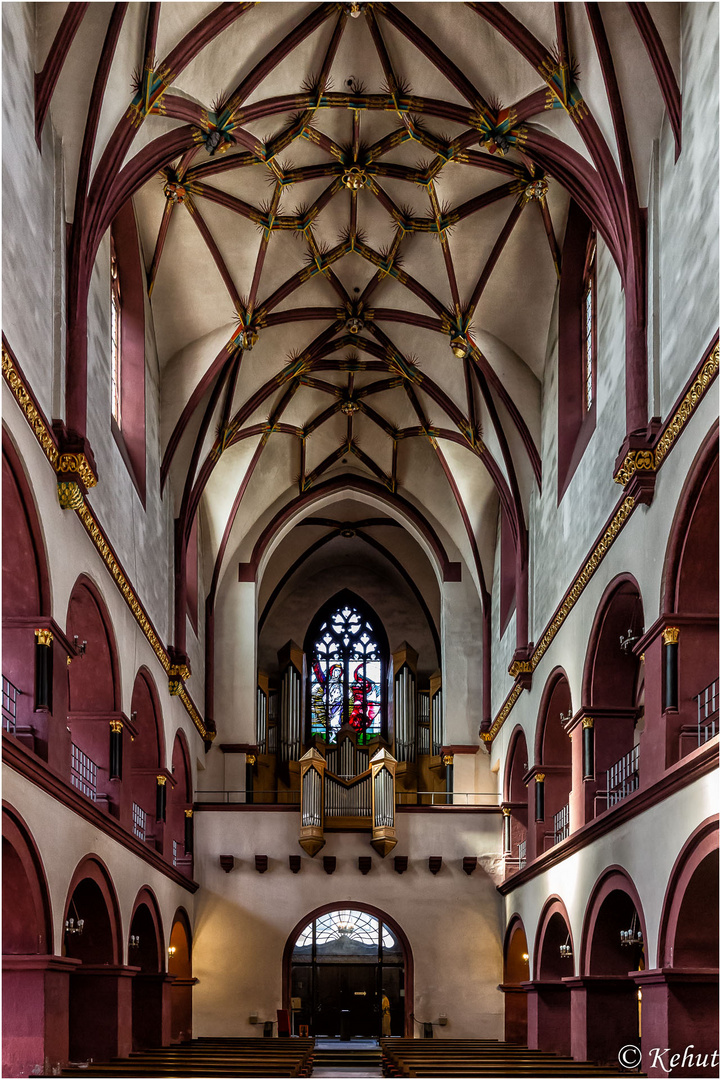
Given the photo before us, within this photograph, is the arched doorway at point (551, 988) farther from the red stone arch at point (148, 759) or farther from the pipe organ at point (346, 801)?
the red stone arch at point (148, 759)

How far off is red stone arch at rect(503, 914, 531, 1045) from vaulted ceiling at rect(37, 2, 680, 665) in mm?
8145

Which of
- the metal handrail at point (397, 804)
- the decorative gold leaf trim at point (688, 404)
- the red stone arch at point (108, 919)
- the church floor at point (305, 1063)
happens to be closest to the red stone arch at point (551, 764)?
the church floor at point (305, 1063)

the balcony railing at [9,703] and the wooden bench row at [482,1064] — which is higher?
the balcony railing at [9,703]

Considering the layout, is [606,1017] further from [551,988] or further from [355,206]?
[355,206]

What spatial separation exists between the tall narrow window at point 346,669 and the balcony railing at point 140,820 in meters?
13.1

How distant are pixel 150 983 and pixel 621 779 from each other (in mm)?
10538

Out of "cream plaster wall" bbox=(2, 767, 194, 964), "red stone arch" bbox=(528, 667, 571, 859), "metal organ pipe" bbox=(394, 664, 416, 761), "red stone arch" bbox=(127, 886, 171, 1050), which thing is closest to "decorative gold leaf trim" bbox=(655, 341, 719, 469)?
"cream plaster wall" bbox=(2, 767, 194, 964)

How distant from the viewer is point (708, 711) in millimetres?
14539

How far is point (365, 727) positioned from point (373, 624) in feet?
10.4

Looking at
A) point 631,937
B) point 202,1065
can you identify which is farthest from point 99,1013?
point 631,937

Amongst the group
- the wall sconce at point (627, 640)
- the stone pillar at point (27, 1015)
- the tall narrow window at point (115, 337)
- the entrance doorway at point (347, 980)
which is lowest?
the entrance doorway at point (347, 980)

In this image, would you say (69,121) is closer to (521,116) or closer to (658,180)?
(521,116)

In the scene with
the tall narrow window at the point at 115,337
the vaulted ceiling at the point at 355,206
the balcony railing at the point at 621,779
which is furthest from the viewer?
the tall narrow window at the point at 115,337

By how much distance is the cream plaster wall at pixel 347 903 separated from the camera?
2850 cm
